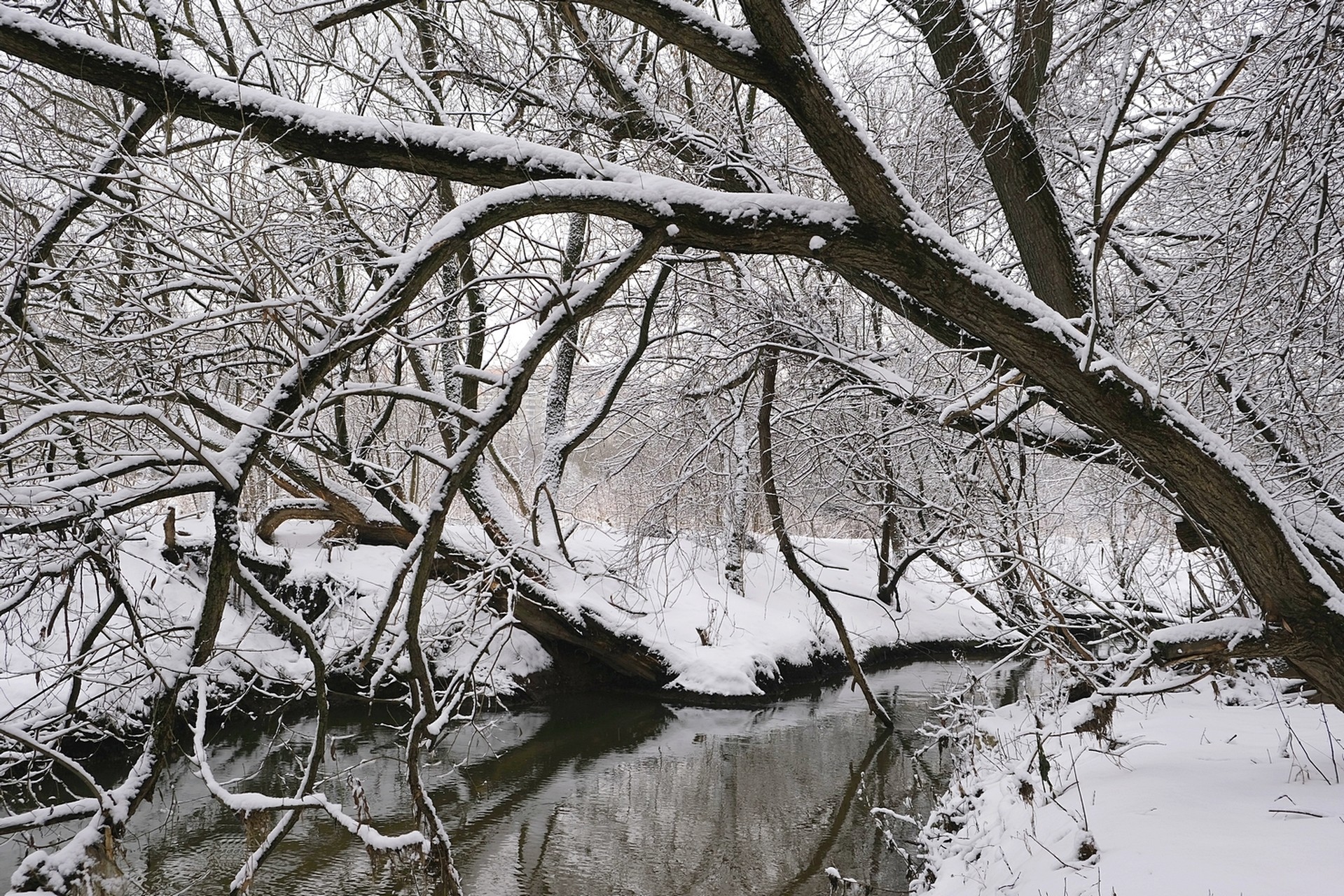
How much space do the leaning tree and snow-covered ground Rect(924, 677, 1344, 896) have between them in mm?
890

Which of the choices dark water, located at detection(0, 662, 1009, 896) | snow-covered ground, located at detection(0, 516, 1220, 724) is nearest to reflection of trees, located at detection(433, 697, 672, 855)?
dark water, located at detection(0, 662, 1009, 896)

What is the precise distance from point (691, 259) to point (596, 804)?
5.31 metres

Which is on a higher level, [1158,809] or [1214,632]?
[1214,632]

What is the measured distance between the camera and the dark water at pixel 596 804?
249 inches

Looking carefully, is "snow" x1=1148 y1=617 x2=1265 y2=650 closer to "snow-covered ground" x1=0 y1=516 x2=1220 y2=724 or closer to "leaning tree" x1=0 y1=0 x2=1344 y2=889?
"leaning tree" x1=0 y1=0 x2=1344 y2=889

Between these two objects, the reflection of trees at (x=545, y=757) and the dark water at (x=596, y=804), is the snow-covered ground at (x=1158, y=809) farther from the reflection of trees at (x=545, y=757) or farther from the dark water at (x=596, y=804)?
the reflection of trees at (x=545, y=757)

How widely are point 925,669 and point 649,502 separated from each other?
282 inches

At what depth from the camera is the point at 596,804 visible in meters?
8.14

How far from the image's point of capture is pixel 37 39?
9.83ft

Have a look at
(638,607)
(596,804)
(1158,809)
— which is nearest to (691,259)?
(1158,809)

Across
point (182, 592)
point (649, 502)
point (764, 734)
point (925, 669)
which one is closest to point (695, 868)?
point (764, 734)

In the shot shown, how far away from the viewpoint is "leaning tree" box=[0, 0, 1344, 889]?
305cm

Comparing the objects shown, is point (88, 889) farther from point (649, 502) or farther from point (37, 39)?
point (649, 502)

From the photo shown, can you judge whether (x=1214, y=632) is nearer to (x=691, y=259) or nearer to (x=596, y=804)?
(x=691, y=259)
